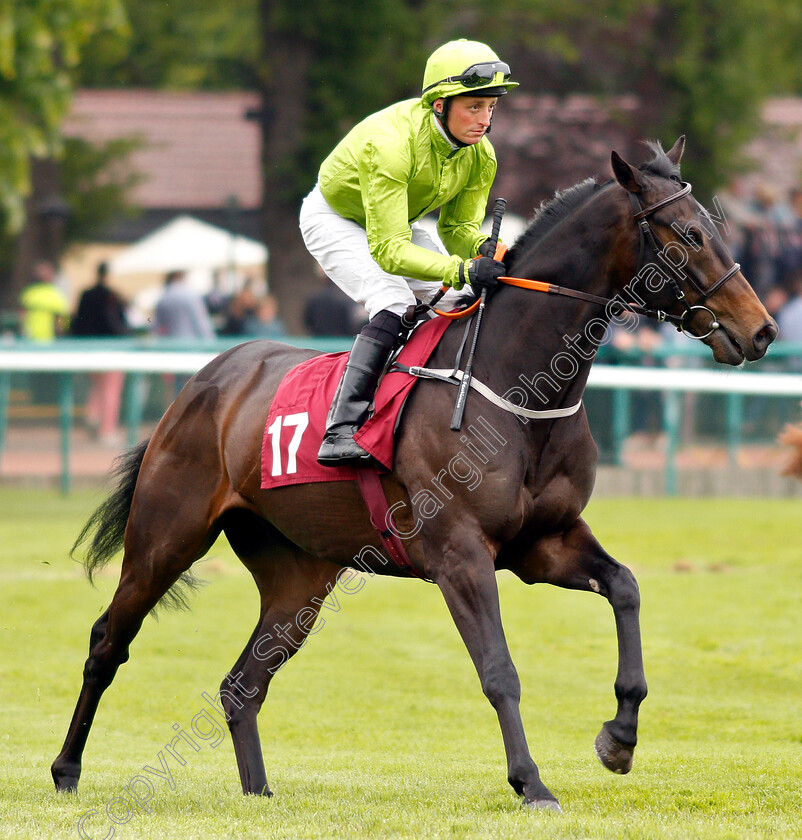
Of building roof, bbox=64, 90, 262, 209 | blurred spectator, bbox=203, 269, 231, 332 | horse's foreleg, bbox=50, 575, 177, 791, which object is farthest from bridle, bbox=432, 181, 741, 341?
building roof, bbox=64, 90, 262, 209

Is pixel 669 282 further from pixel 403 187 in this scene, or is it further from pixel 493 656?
pixel 493 656

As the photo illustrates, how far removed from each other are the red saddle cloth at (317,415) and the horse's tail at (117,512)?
0.84 metres

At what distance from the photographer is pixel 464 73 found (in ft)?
16.1

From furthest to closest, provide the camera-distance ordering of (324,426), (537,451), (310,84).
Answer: (310,84)
(324,426)
(537,451)

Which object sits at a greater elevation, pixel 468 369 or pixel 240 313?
pixel 468 369

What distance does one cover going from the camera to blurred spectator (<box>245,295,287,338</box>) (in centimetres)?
1622

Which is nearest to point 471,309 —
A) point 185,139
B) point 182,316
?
point 182,316

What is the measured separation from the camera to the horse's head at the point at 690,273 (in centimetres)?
454

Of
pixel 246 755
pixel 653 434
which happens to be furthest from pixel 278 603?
pixel 653 434

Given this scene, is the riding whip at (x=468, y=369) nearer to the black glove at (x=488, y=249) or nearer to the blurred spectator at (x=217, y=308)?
the black glove at (x=488, y=249)

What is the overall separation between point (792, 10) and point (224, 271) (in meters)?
11.8

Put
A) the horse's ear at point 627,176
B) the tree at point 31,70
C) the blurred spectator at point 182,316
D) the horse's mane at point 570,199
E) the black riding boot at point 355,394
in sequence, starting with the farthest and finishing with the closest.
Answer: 1. the tree at point 31,70
2. the blurred spectator at point 182,316
3. the black riding boot at point 355,394
4. the horse's mane at point 570,199
5. the horse's ear at point 627,176

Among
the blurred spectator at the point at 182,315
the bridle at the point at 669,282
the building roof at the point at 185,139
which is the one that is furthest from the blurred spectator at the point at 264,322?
the building roof at the point at 185,139

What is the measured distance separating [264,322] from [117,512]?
1058 cm
